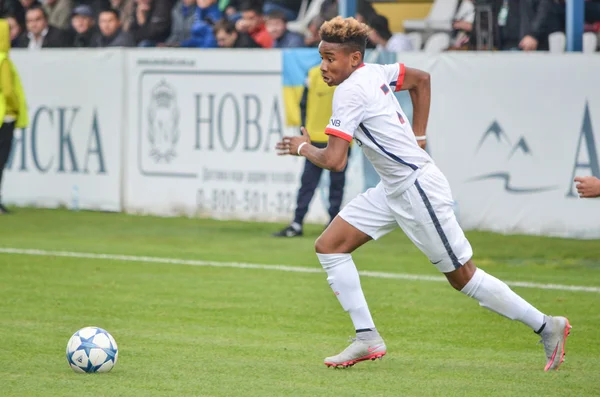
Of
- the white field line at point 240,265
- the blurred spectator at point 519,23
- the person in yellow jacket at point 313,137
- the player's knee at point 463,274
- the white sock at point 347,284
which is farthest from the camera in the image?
the blurred spectator at point 519,23

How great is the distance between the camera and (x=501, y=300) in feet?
23.7

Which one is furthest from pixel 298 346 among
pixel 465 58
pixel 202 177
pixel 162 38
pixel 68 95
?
pixel 162 38

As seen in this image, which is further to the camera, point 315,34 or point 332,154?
point 315,34

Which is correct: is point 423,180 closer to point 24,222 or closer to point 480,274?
point 480,274

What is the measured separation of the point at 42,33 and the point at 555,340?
15.0 metres

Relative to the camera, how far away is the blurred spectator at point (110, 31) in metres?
19.6

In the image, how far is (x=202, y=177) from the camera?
16.6m

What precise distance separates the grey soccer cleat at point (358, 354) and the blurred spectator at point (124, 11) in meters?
13.6

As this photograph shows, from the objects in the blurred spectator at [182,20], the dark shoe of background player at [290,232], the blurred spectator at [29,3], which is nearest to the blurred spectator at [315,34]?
the blurred spectator at [182,20]

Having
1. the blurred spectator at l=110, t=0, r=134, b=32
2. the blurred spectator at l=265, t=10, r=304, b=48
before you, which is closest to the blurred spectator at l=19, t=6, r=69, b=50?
the blurred spectator at l=110, t=0, r=134, b=32

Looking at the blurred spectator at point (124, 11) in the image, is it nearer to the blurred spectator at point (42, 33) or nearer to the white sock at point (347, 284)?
the blurred spectator at point (42, 33)

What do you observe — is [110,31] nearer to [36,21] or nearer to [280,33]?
[36,21]

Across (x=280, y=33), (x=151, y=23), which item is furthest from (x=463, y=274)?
(x=151, y=23)

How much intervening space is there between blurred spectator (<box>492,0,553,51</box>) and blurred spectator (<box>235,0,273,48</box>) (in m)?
3.34
